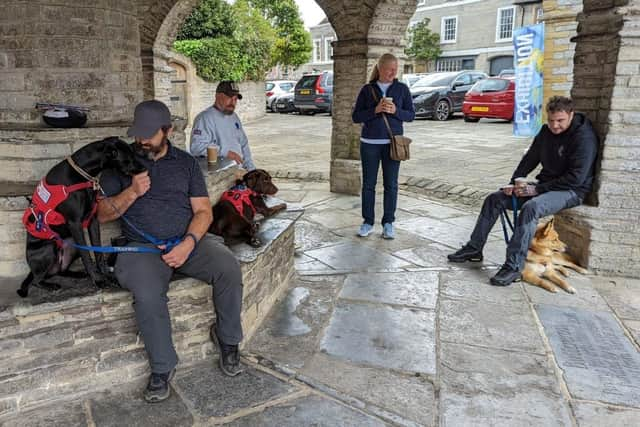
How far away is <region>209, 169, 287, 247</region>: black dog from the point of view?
A: 3.44 m

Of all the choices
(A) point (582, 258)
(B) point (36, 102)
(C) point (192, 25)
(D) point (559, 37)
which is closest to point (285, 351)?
(B) point (36, 102)

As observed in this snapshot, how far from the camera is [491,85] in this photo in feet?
51.6

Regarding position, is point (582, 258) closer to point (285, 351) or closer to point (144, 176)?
point (285, 351)

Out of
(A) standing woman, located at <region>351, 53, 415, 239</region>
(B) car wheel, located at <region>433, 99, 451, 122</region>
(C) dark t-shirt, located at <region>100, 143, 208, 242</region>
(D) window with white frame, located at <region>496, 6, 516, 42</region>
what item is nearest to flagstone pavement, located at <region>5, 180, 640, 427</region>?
(C) dark t-shirt, located at <region>100, 143, 208, 242</region>

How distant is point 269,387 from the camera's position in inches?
108

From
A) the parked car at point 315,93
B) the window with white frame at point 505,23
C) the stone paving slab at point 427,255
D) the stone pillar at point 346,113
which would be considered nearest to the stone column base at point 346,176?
the stone pillar at point 346,113

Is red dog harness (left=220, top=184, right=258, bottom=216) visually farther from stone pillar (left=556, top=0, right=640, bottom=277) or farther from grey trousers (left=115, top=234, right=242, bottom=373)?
stone pillar (left=556, top=0, right=640, bottom=277)

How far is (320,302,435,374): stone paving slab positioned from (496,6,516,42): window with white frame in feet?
96.5

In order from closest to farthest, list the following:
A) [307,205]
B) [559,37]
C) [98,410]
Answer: [98,410] < [307,205] < [559,37]

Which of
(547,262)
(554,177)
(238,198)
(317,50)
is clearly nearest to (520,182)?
(554,177)

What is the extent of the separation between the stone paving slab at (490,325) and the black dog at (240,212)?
4.59 ft

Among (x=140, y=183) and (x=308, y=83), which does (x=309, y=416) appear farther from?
(x=308, y=83)

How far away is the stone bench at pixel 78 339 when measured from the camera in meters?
2.49

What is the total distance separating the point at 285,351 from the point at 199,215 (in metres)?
0.96
